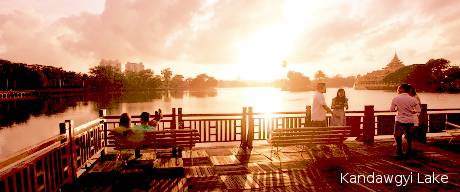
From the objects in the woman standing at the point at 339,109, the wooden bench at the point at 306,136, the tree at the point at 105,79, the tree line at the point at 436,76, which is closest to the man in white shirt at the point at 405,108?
the wooden bench at the point at 306,136

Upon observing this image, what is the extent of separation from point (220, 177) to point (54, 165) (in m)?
3.49

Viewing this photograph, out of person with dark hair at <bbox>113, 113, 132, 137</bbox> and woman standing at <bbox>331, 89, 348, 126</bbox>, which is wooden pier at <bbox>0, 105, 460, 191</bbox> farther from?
woman standing at <bbox>331, 89, 348, 126</bbox>

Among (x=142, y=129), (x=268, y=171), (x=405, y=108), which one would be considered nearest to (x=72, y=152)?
(x=142, y=129)

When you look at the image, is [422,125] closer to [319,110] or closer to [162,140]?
[319,110]

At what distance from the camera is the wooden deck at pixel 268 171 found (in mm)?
6973

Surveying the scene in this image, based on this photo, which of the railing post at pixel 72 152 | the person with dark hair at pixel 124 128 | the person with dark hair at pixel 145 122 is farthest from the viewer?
the person with dark hair at pixel 145 122

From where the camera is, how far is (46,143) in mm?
5824

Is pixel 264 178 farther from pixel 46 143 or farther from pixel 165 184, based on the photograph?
pixel 46 143

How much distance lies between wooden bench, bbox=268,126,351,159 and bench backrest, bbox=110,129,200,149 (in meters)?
2.08

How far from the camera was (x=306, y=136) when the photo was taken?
8695mm

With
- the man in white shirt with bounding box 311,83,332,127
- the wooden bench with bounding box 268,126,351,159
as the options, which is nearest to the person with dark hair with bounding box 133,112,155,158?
the wooden bench with bounding box 268,126,351,159

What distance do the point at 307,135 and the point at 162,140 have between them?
3.76 meters

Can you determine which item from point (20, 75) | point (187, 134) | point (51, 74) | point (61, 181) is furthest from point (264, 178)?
point (51, 74)

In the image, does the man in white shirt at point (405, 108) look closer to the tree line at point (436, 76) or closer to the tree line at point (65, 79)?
the tree line at point (65, 79)
